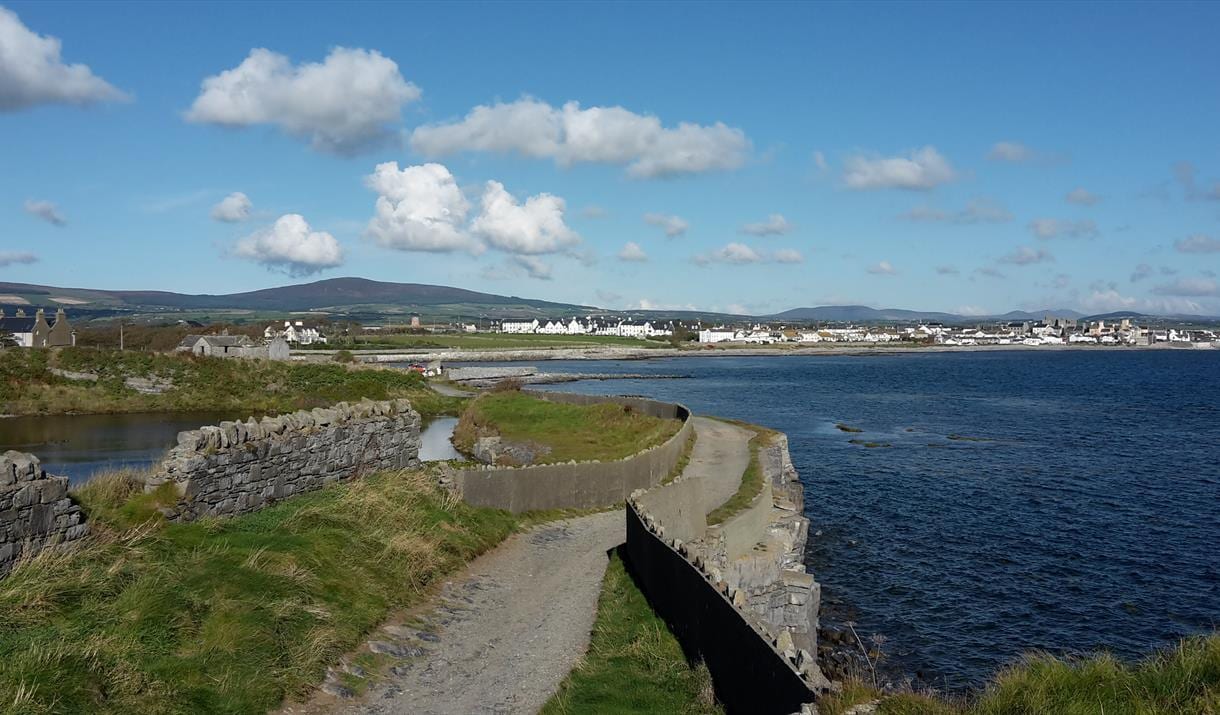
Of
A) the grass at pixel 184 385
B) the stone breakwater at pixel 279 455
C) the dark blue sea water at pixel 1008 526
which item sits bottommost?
the dark blue sea water at pixel 1008 526

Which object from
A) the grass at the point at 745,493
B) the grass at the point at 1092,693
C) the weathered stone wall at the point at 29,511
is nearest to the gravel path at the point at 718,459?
the grass at the point at 745,493

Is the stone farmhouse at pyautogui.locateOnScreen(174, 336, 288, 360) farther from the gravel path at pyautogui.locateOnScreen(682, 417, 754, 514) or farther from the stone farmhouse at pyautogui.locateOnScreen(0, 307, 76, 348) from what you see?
the gravel path at pyautogui.locateOnScreen(682, 417, 754, 514)

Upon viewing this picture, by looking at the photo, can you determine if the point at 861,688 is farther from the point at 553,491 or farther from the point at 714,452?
the point at 714,452

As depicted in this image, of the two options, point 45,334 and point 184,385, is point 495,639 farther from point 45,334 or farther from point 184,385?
point 45,334

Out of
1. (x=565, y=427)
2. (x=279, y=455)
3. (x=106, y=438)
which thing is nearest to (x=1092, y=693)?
(x=279, y=455)

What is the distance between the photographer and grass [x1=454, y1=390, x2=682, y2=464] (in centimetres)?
3706

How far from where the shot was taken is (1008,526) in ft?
107

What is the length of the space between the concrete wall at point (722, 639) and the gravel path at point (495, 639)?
134 cm

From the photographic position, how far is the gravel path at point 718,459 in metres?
26.7

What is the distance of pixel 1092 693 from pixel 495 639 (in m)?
7.80

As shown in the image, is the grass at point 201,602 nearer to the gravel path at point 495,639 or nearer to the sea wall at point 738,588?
the gravel path at point 495,639

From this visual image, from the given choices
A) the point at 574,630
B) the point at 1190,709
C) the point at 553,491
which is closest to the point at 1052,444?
the point at 553,491

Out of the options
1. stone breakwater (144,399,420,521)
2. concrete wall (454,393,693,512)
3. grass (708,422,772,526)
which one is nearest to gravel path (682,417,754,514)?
grass (708,422,772,526)

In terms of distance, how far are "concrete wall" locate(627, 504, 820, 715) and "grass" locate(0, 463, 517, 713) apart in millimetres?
3840
